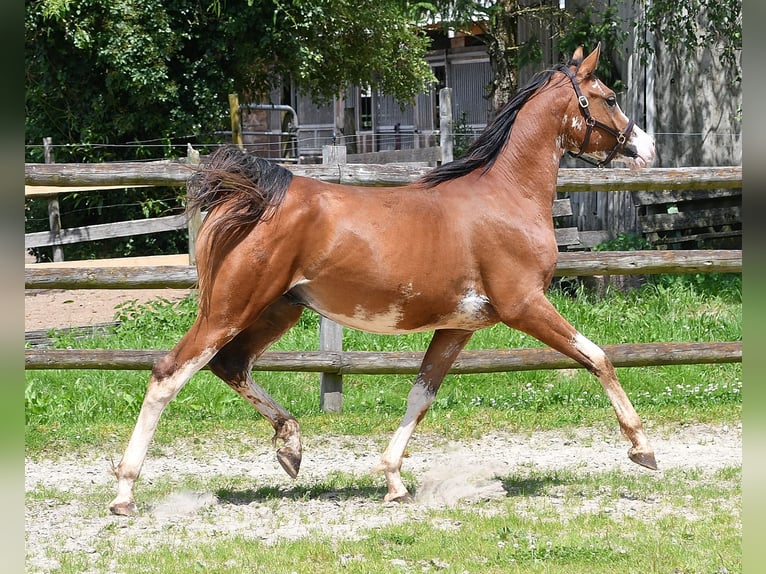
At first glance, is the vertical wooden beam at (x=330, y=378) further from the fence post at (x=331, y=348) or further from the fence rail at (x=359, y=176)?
the fence rail at (x=359, y=176)

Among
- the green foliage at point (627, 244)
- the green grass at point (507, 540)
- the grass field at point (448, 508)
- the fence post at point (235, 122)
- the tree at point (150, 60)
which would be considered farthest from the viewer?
the tree at point (150, 60)

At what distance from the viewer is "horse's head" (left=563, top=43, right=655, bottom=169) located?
15.6 feet

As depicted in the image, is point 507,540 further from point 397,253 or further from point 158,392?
point 158,392

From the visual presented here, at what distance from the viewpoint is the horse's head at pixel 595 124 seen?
15.6 ft

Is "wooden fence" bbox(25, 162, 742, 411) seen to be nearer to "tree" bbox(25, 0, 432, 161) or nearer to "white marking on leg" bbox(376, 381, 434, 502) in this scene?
"white marking on leg" bbox(376, 381, 434, 502)

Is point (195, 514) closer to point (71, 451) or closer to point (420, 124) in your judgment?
point (71, 451)

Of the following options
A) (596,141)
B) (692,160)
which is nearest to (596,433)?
(596,141)

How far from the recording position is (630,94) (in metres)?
11.9

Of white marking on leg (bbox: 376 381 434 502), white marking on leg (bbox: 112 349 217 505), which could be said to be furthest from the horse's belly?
white marking on leg (bbox: 112 349 217 505)

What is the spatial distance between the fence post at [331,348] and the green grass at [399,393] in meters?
0.12

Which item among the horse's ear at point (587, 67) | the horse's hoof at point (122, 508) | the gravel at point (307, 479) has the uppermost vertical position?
the horse's ear at point (587, 67)

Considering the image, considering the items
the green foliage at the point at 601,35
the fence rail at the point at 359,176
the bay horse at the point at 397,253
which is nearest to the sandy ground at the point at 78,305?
the fence rail at the point at 359,176

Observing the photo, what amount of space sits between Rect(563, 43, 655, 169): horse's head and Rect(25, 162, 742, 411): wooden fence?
5.51 ft
